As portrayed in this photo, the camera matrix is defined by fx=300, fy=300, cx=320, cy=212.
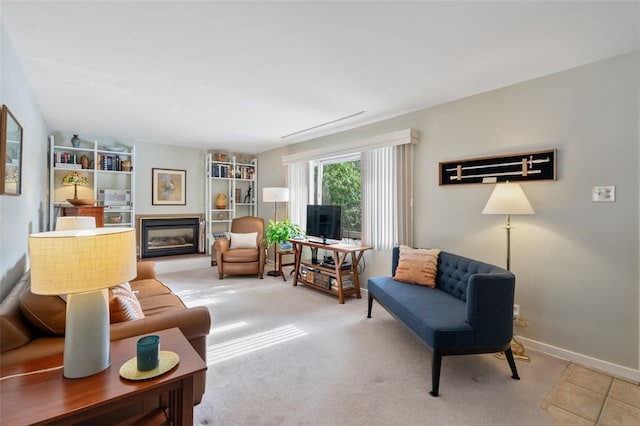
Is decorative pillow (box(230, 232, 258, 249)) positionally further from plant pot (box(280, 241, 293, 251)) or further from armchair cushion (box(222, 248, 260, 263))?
plant pot (box(280, 241, 293, 251))

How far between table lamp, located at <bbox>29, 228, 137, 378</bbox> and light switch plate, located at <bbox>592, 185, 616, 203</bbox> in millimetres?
3170

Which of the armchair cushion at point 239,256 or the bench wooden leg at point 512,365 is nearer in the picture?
the bench wooden leg at point 512,365

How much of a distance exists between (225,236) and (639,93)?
19.9 feet

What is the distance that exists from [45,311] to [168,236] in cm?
475

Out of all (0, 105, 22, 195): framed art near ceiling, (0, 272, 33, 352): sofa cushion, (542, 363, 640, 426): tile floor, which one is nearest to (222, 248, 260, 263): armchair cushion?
(0, 105, 22, 195): framed art near ceiling

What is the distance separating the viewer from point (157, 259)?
556 cm

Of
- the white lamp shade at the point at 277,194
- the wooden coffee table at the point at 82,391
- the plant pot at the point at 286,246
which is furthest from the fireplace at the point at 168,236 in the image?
the wooden coffee table at the point at 82,391

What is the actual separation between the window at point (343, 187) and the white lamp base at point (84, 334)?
358cm

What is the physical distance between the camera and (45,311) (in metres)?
1.46

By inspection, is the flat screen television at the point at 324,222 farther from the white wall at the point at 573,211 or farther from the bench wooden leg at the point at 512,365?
the bench wooden leg at the point at 512,365

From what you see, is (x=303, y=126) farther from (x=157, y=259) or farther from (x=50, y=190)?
(x=50, y=190)

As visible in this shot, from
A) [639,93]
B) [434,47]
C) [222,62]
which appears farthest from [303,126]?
[639,93]

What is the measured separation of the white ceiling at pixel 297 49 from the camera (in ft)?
5.88

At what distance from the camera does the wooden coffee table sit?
1.02 m
